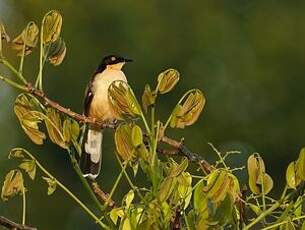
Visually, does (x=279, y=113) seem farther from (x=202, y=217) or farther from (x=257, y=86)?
(x=202, y=217)

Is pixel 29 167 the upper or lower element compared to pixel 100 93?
Answer: upper

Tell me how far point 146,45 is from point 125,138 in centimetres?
1170

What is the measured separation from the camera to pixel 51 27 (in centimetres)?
137

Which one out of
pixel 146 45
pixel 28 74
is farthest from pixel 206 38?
pixel 28 74

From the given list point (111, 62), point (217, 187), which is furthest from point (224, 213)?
point (111, 62)

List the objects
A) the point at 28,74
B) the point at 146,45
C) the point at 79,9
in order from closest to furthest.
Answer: the point at 28,74 < the point at 146,45 < the point at 79,9

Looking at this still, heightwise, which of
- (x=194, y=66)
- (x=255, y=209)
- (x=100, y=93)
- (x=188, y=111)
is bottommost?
(x=194, y=66)

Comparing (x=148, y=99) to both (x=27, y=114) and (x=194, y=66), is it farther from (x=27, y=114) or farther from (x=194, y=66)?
(x=194, y=66)

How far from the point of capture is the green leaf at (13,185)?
133 centimetres

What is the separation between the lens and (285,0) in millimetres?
13789

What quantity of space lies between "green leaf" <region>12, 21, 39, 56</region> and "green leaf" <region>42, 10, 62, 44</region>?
0.04ft

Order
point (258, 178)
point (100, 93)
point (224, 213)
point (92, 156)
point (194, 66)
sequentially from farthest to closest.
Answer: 1. point (194, 66)
2. point (100, 93)
3. point (92, 156)
4. point (258, 178)
5. point (224, 213)

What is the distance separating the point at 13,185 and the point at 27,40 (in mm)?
154

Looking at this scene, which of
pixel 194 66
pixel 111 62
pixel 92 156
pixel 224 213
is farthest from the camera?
pixel 194 66
